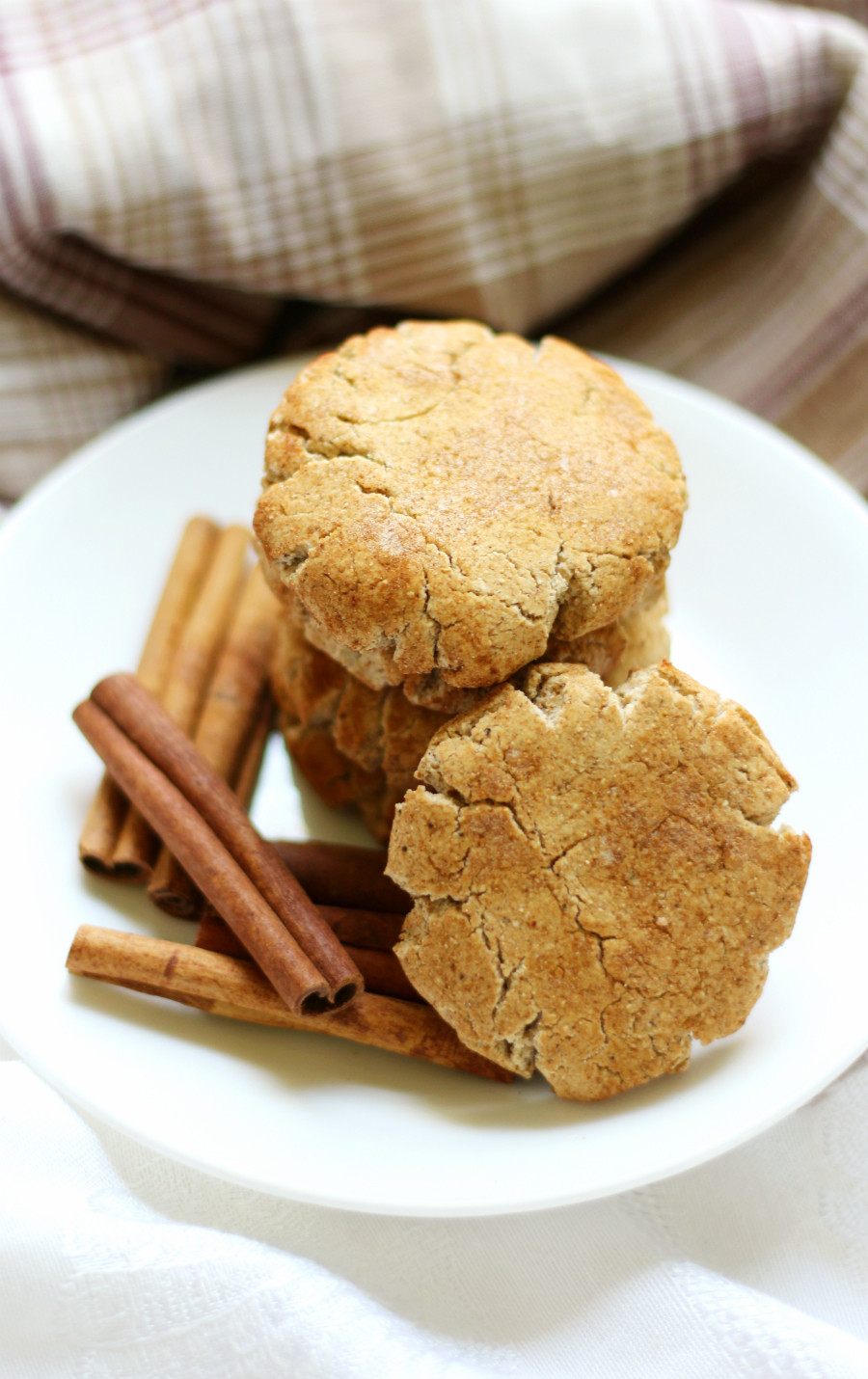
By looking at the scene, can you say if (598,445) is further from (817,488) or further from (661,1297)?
(661,1297)

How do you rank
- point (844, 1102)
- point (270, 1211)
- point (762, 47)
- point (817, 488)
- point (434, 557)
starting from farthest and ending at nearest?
point (762, 47), point (817, 488), point (844, 1102), point (270, 1211), point (434, 557)

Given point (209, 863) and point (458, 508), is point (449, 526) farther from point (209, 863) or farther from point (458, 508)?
point (209, 863)

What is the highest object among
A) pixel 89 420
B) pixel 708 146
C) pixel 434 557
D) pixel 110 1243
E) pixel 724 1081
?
pixel 708 146

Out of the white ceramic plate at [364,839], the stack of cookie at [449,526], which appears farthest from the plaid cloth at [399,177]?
the stack of cookie at [449,526]

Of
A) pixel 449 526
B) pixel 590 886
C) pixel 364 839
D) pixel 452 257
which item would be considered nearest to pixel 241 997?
pixel 364 839

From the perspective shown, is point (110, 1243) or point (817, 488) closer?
point (110, 1243)

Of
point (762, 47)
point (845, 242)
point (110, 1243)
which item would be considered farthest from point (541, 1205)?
point (762, 47)

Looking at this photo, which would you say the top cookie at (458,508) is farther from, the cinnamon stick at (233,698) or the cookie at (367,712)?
the cinnamon stick at (233,698)
